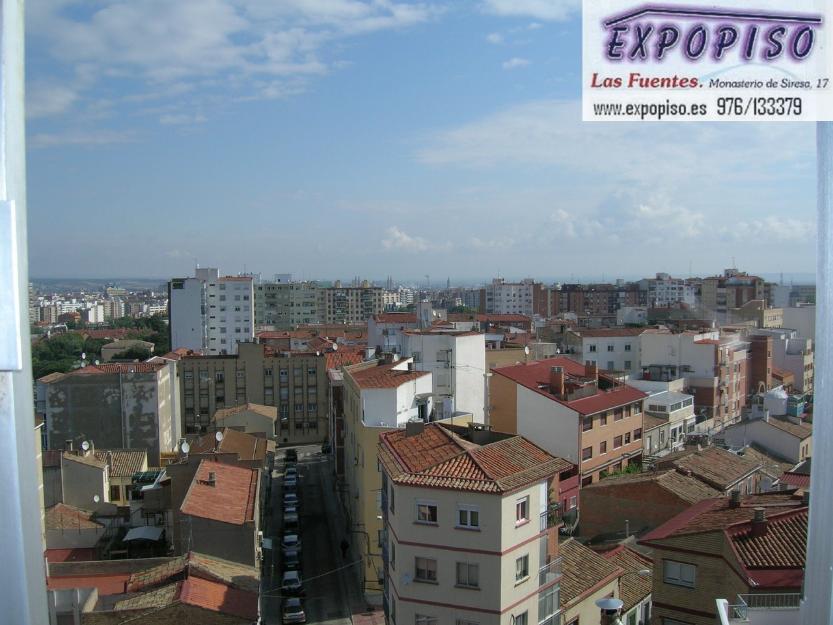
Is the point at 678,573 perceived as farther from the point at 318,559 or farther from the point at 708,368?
the point at 708,368

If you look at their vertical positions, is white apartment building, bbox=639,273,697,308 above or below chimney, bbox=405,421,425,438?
above

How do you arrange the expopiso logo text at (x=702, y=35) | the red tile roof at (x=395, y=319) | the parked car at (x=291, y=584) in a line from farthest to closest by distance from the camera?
the red tile roof at (x=395, y=319)
the parked car at (x=291, y=584)
the expopiso logo text at (x=702, y=35)

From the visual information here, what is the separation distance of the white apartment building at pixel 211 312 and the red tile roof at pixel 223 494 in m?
23.0

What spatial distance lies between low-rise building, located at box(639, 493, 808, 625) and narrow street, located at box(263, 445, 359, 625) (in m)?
4.46

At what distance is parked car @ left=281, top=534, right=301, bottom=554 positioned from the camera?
32.5ft

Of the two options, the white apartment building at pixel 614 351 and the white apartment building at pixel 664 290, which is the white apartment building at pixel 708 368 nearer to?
the white apartment building at pixel 614 351

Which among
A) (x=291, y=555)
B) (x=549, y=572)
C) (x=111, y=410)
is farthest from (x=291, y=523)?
(x=549, y=572)

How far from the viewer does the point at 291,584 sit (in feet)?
28.8

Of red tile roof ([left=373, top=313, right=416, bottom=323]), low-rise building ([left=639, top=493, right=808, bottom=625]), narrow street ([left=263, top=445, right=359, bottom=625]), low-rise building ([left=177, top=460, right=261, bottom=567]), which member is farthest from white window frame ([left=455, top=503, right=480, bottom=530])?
red tile roof ([left=373, top=313, right=416, bottom=323])

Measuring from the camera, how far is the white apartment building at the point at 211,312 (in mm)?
30766

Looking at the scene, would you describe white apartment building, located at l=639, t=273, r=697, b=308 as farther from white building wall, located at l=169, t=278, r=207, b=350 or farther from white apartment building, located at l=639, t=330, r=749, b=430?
white building wall, located at l=169, t=278, r=207, b=350

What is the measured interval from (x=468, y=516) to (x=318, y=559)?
19.8 ft

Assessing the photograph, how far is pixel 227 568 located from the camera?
6.69 m

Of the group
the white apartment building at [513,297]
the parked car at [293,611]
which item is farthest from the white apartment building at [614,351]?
the white apartment building at [513,297]
